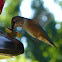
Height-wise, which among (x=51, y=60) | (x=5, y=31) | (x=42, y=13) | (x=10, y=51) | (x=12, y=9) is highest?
(x=42, y=13)

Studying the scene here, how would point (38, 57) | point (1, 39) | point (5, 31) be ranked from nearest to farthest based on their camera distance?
1. point (1, 39)
2. point (5, 31)
3. point (38, 57)

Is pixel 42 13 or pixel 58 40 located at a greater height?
pixel 42 13

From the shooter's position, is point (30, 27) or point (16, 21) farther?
point (30, 27)

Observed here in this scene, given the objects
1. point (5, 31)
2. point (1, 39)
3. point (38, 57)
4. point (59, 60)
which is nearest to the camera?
point (1, 39)

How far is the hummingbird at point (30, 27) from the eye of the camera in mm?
1742

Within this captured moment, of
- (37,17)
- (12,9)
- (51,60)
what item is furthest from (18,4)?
(37,17)

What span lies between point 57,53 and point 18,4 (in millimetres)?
2384

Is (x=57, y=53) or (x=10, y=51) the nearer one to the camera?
(x=10, y=51)

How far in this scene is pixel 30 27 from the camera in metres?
1.92

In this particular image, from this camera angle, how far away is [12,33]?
69.7 inches

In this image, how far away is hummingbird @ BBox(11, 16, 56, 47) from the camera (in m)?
1.74

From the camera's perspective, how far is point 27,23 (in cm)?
184

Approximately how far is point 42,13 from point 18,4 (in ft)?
21.6

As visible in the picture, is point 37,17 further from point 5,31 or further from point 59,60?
point 59,60
